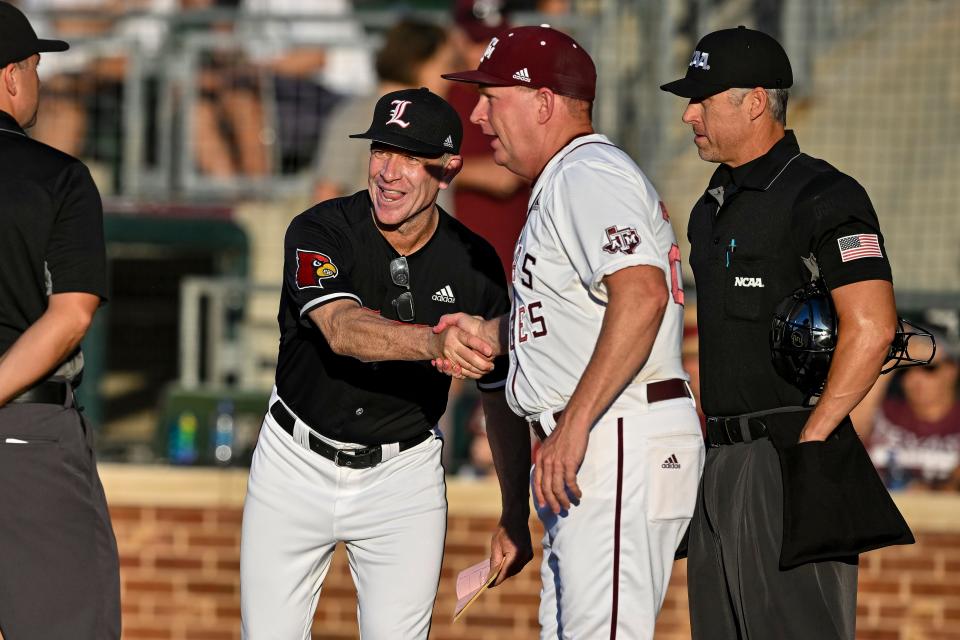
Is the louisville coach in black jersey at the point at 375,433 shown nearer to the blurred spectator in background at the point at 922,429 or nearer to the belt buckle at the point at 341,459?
the belt buckle at the point at 341,459

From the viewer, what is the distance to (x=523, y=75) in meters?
3.77

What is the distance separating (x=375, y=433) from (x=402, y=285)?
45 cm

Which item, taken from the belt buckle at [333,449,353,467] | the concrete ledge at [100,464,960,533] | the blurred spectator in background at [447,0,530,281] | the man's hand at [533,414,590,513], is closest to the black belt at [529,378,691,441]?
the man's hand at [533,414,590,513]

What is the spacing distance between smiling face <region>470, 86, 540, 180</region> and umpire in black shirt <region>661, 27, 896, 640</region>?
0.44 m

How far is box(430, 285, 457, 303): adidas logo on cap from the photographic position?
14.3ft

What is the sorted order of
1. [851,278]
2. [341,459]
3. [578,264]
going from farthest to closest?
[341,459] < [851,278] < [578,264]

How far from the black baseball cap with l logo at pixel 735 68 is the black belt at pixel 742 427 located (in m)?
0.89

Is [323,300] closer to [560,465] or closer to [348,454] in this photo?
[348,454]

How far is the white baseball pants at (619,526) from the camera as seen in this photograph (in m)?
3.62

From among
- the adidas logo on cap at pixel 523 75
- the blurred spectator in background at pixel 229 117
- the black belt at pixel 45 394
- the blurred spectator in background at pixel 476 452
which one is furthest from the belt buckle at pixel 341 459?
the blurred spectator in background at pixel 229 117

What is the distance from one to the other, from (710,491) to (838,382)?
479 millimetres

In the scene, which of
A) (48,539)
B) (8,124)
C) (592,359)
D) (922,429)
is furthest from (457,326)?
(922,429)

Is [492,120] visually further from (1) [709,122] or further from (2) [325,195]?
(2) [325,195]

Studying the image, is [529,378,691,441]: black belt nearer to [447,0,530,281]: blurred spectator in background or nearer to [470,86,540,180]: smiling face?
[470,86,540,180]: smiling face
